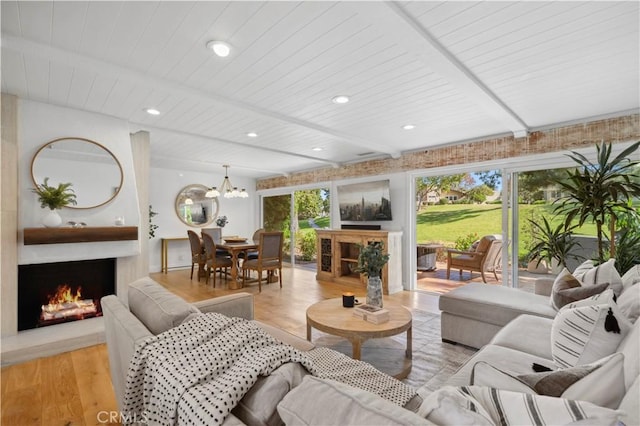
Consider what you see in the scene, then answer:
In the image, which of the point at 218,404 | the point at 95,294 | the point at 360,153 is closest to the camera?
the point at 218,404

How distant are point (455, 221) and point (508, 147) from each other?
230 centimetres

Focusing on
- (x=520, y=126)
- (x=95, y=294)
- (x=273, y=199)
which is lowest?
(x=95, y=294)

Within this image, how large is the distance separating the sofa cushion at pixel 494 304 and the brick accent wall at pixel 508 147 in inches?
78.8

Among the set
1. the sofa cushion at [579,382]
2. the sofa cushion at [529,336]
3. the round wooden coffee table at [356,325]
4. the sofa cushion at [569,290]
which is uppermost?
the sofa cushion at [579,382]

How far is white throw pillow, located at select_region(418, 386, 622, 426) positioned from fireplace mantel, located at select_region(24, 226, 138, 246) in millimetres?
3551

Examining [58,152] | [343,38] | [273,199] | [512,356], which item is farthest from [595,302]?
[273,199]

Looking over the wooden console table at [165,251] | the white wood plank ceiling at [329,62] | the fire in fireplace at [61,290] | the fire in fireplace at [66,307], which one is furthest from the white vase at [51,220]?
the wooden console table at [165,251]

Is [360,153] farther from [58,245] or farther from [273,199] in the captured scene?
[58,245]

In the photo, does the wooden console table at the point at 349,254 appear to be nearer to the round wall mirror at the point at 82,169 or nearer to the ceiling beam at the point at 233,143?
the ceiling beam at the point at 233,143

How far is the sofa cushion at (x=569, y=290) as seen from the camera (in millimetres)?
1959

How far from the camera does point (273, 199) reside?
8.30 m

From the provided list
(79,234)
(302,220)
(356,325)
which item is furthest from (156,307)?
(302,220)

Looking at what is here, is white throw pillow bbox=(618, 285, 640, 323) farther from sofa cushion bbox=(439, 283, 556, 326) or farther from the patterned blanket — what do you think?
the patterned blanket

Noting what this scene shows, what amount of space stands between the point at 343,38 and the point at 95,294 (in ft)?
12.3
